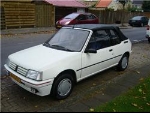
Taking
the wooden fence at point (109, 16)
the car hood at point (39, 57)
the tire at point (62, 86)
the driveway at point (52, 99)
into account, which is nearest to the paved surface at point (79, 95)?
the driveway at point (52, 99)

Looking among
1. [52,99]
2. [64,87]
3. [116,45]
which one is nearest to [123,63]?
[116,45]

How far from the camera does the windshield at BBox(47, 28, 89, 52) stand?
555 centimetres

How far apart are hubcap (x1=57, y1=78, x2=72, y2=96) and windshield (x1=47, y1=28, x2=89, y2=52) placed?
2.83ft

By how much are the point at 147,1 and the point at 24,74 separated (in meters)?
52.8

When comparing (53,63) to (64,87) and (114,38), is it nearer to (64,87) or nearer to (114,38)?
(64,87)

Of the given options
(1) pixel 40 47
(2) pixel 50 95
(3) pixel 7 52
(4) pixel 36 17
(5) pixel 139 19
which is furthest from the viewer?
(5) pixel 139 19

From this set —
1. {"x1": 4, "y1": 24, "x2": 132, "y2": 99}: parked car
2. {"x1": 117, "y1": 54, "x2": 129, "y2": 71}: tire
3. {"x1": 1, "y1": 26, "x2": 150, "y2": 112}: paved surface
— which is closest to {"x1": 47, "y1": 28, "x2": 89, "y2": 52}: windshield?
{"x1": 4, "y1": 24, "x2": 132, "y2": 99}: parked car

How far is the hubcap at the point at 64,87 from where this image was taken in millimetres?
4929

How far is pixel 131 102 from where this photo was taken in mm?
4969

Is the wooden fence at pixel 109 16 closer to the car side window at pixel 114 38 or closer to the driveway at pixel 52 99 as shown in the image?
the car side window at pixel 114 38

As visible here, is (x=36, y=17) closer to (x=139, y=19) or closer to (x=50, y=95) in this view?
(x=139, y=19)

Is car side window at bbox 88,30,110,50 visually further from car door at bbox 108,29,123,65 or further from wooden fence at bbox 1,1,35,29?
wooden fence at bbox 1,1,35,29

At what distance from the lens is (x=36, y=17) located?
2253cm

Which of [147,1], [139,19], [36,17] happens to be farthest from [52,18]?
[147,1]
